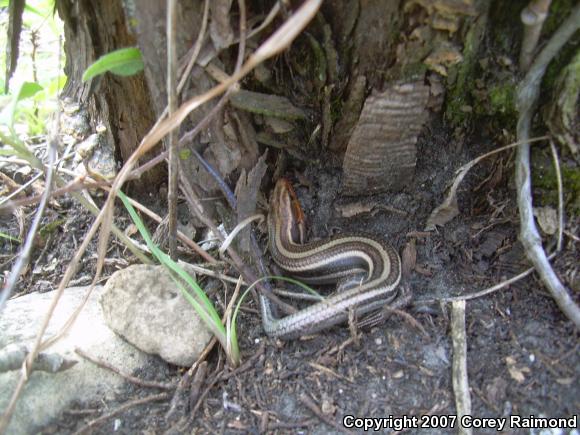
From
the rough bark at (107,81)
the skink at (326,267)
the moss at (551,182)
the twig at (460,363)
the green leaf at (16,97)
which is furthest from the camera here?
the skink at (326,267)

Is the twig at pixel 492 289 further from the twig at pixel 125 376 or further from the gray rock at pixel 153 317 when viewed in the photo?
the twig at pixel 125 376

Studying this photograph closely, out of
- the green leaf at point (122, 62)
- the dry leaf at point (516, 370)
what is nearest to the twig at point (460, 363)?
the dry leaf at point (516, 370)

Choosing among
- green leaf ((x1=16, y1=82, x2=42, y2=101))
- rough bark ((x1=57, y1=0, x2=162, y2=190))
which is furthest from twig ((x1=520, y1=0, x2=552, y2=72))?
green leaf ((x1=16, y1=82, x2=42, y2=101))

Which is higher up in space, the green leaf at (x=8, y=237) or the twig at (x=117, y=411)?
the green leaf at (x=8, y=237)

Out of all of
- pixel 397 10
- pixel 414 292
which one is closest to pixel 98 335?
pixel 414 292

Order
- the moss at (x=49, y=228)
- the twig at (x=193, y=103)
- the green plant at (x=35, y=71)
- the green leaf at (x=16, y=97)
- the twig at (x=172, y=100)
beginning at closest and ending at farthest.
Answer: the twig at (x=193, y=103) < the twig at (x=172, y=100) < the green leaf at (x=16, y=97) < the green plant at (x=35, y=71) < the moss at (x=49, y=228)

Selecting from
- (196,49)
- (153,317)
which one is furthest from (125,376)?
(196,49)

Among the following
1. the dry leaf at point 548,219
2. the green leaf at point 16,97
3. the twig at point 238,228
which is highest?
the green leaf at point 16,97
